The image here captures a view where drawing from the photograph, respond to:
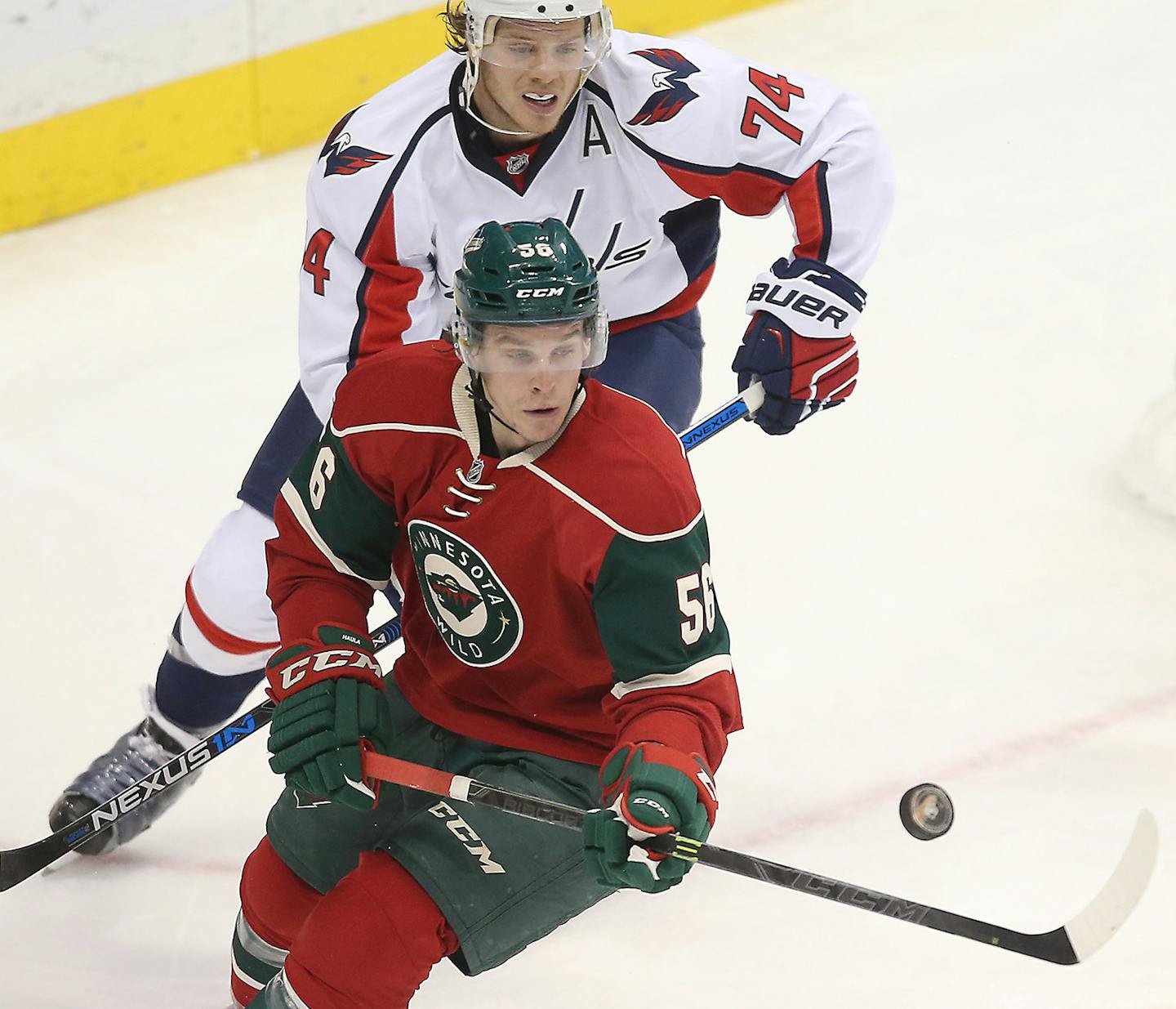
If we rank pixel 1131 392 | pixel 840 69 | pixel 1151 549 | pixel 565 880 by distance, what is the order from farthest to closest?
pixel 840 69 → pixel 1131 392 → pixel 1151 549 → pixel 565 880

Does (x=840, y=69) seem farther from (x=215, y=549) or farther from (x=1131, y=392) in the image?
(x=215, y=549)

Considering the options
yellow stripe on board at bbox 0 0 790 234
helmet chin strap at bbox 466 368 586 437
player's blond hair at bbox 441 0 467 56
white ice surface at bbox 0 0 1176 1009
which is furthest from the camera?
yellow stripe on board at bbox 0 0 790 234

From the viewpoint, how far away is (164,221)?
15.2ft

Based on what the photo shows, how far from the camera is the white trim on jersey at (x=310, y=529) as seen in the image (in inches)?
77.7

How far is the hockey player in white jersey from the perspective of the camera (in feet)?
7.59

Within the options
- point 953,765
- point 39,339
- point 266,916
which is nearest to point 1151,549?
point 953,765

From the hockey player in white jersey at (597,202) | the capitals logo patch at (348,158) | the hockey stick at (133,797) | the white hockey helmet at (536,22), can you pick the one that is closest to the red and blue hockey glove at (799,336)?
the hockey player in white jersey at (597,202)

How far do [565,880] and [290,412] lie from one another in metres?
0.93

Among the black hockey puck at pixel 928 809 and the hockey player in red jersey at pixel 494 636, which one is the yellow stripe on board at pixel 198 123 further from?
the black hockey puck at pixel 928 809

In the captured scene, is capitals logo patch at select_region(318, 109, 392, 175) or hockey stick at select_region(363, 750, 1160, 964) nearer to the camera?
hockey stick at select_region(363, 750, 1160, 964)

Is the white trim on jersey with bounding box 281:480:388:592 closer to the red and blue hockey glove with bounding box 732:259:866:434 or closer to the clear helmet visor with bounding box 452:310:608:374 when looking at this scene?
the clear helmet visor with bounding box 452:310:608:374

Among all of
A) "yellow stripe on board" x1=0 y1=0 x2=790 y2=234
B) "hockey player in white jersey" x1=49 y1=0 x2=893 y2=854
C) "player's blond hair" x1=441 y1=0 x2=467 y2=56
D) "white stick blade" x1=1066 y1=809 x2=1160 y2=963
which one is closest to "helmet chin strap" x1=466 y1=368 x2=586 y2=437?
"hockey player in white jersey" x1=49 y1=0 x2=893 y2=854

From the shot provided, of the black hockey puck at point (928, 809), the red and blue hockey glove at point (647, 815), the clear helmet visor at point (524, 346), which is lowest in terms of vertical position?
the black hockey puck at point (928, 809)

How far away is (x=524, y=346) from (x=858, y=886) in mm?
654
